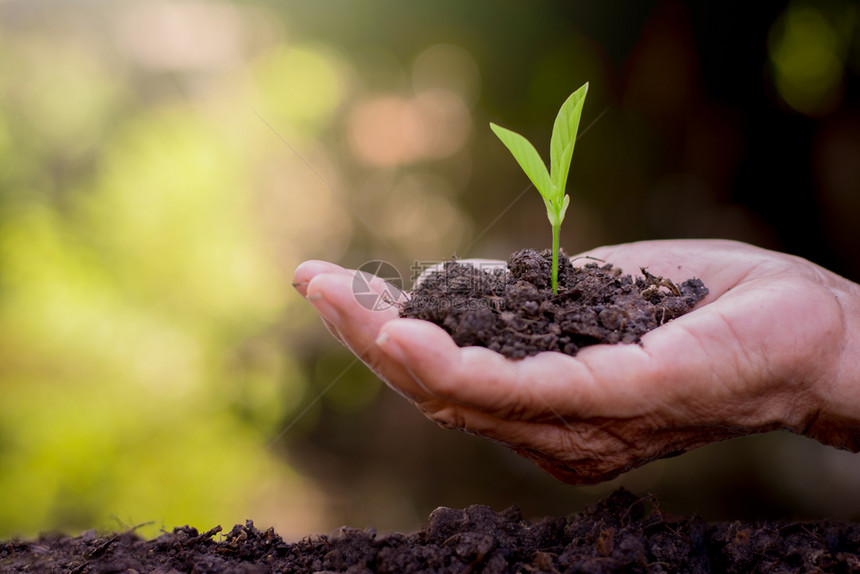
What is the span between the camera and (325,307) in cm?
103

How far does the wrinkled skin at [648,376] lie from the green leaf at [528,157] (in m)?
0.34

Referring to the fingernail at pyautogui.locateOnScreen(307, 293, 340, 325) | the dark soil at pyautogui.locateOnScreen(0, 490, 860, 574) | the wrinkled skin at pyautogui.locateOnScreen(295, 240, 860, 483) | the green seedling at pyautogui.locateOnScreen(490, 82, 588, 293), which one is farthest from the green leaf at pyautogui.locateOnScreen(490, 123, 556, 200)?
the dark soil at pyautogui.locateOnScreen(0, 490, 860, 574)

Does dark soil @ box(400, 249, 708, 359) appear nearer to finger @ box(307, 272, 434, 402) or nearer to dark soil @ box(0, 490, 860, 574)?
finger @ box(307, 272, 434, 402)

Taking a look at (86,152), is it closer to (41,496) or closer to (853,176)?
(41,496)

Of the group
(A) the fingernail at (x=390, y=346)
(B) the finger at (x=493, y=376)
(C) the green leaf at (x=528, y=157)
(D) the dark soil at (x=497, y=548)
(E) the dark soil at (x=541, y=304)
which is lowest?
(D) the dark soil at (x=497, y=548)

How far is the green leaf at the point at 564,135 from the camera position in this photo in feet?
3.56

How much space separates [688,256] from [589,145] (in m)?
1.27

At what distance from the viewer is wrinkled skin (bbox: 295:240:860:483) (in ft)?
3.20

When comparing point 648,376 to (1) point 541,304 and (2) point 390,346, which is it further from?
(2) point 390,346

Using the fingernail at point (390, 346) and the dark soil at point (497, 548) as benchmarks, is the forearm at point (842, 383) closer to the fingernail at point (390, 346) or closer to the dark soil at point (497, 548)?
the dark soil at point (497, 548)

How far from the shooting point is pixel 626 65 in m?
2.53

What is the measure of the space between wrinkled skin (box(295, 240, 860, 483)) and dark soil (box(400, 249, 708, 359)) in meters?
0.05

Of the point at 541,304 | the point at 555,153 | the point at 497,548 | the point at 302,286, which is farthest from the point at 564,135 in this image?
the point at 497,548

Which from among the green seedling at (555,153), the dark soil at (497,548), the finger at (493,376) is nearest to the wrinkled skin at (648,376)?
the finger at (493,376)
